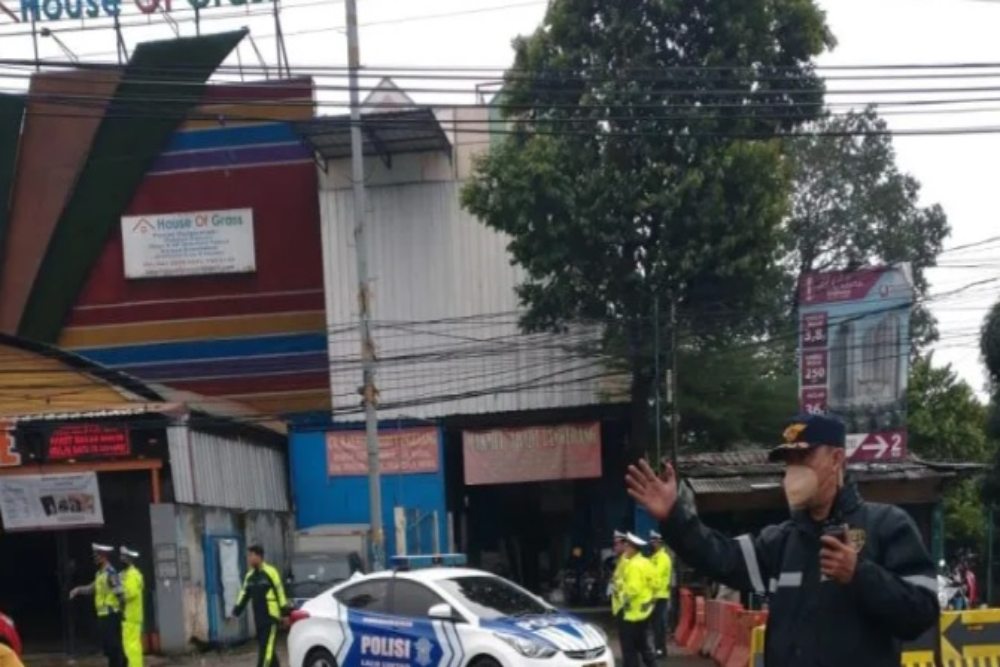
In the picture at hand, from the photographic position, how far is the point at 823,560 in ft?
13.9

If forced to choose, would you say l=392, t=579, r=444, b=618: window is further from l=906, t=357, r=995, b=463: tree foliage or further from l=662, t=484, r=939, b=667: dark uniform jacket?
l=906, t=357, r=995, b=463: tree foliage

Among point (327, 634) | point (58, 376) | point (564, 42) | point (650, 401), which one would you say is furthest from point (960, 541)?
point (327, 634)

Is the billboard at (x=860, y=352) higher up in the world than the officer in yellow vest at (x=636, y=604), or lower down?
higher up

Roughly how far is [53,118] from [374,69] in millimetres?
20169

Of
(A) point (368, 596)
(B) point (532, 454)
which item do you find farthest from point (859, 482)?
(A) point (368, 596)

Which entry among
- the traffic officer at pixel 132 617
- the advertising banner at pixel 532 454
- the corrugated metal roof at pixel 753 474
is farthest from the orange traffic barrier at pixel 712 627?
the advertising banner at pixel 532 454

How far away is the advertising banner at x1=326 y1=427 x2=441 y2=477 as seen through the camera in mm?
33625

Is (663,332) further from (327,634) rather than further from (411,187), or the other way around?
(327,634)

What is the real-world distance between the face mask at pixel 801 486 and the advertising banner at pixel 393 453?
2912 centimetres

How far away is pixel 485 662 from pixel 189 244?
22.1 m

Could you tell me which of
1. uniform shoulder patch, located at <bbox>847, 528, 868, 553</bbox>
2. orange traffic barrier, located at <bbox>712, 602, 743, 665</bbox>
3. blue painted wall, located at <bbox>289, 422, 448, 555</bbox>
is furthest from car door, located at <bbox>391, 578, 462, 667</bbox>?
blue painted wall, located at <bbox>289, 422, 448, 555</bbox>

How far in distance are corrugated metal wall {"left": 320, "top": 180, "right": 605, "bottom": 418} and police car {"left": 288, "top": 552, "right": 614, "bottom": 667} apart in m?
17.4

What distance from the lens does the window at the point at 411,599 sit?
1543 cm

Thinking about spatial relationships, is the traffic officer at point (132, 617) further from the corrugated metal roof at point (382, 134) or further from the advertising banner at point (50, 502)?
the corrugated metal roof at point (382, 134)
